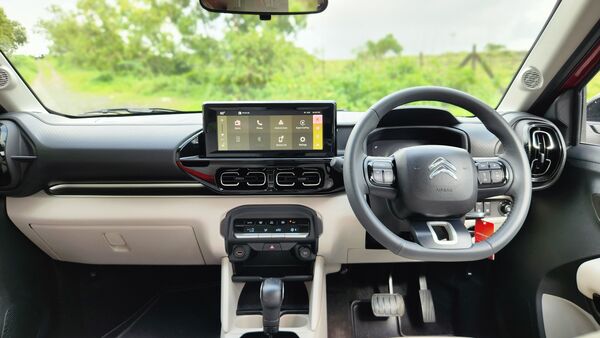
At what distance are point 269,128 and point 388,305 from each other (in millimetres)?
1219

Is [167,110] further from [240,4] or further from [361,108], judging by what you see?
[361,108]

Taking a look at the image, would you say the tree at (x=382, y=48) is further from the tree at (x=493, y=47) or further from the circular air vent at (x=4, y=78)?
the circular air vent at (x=4, y=78)

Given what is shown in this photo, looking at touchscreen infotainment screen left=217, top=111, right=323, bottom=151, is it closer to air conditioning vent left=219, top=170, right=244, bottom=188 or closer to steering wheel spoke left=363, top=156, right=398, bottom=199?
air conditioning vent left=219, top=170, right=244, bottom=188

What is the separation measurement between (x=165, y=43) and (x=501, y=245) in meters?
6.32

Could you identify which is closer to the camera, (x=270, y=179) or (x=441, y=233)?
(x=441, y=233)

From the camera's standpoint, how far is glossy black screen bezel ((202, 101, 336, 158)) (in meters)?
1.74

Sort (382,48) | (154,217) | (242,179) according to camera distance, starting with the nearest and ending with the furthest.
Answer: (242,179)
(154,217)
(382,48)

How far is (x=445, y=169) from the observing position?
1.35 metres

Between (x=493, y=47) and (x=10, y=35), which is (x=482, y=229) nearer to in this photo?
(x=10, y=35)

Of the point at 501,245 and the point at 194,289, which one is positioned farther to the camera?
the point at 194,289

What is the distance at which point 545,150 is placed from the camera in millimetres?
1812

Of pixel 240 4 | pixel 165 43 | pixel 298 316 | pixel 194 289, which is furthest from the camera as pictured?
pixel 165 43

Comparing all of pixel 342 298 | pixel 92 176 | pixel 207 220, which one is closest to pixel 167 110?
pixel 92 176

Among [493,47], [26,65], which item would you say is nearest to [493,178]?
[26,65]
